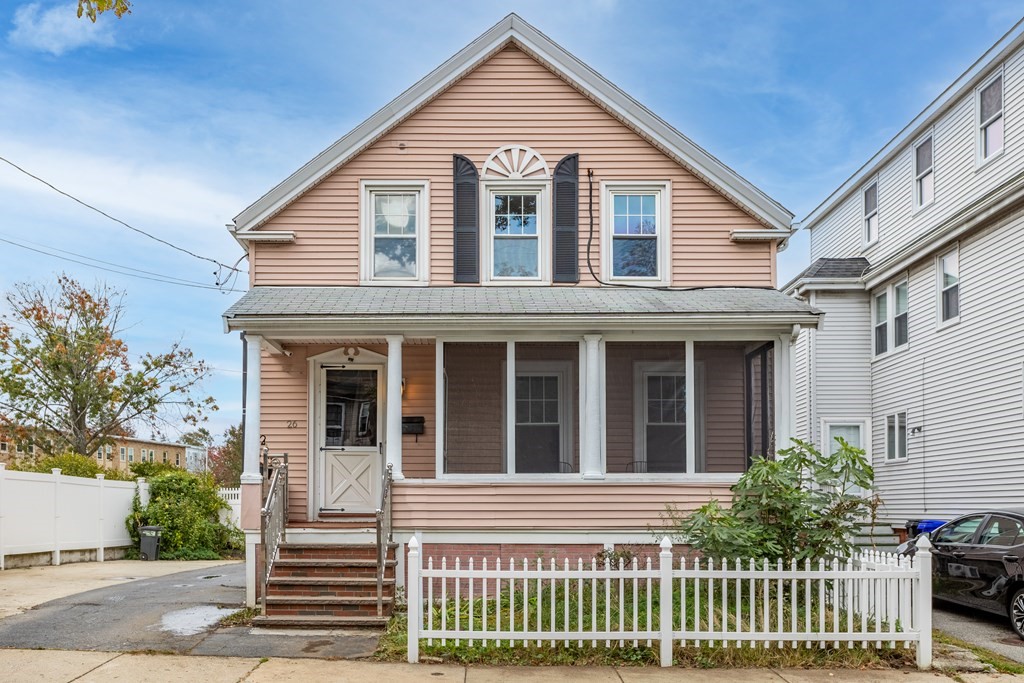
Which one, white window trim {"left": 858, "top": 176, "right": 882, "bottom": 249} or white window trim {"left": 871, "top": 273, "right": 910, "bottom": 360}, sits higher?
white window trim {"left": 858, "top": 176, "right": 882, "bottom": 249}

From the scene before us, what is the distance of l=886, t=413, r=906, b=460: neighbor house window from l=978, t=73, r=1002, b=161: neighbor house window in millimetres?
5717

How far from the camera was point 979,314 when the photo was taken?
661 inches

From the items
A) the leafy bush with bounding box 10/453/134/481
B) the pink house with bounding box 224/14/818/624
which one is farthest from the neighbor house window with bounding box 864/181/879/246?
the leafy bush with bounding box 10/453/134/481

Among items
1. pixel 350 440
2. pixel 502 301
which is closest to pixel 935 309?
pixel 502 301

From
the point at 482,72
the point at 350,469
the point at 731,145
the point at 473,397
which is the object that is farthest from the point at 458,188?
the point at 731,145

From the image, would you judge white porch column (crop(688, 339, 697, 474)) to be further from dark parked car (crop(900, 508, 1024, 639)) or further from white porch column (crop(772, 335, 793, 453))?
dark parked car (crop(900, 508, 1024, 639))

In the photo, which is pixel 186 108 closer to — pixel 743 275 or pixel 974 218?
pixel 743 275

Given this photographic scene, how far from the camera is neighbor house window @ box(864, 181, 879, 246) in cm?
2209

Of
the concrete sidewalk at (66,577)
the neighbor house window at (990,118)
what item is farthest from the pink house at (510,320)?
the neighbor house window at (990,118)

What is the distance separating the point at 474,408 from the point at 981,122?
11269 millimetres

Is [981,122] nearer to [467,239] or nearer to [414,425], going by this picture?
[467,239]

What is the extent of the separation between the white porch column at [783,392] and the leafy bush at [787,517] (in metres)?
1.97

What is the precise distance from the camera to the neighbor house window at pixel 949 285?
58.0 feet

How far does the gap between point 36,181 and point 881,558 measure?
1523 centimetres
